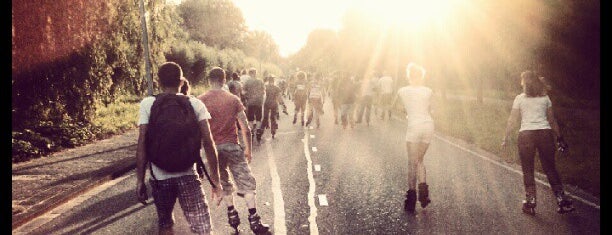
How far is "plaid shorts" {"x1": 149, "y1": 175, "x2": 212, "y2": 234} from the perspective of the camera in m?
3.98

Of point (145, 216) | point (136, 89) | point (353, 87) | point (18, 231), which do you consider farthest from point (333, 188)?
point (136, 89)

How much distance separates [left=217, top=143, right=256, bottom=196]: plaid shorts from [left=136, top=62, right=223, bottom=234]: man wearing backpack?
1804 millimetres

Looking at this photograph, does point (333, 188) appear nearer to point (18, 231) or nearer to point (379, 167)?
point (379, 167)

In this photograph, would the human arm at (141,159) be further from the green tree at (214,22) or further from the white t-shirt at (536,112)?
the green tree at (214,22)

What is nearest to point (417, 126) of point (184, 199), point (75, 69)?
point (184, 199)

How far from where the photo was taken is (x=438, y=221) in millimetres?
6504

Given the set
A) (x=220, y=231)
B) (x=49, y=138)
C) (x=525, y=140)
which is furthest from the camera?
(x=49, y=138)

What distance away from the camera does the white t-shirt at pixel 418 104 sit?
6883 millimetres

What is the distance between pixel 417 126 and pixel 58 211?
5054mm

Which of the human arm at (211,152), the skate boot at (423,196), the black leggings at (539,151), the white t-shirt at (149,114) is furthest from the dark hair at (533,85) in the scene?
the white t-shirt at (149,114)

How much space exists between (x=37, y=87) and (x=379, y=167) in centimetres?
677

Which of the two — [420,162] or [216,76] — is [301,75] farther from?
[216,76]

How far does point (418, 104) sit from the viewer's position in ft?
22.6

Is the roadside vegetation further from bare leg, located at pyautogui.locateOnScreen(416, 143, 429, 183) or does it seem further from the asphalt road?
bare leg, located at pyautogui.locateOnScreen(416, 143, 429, 183)
